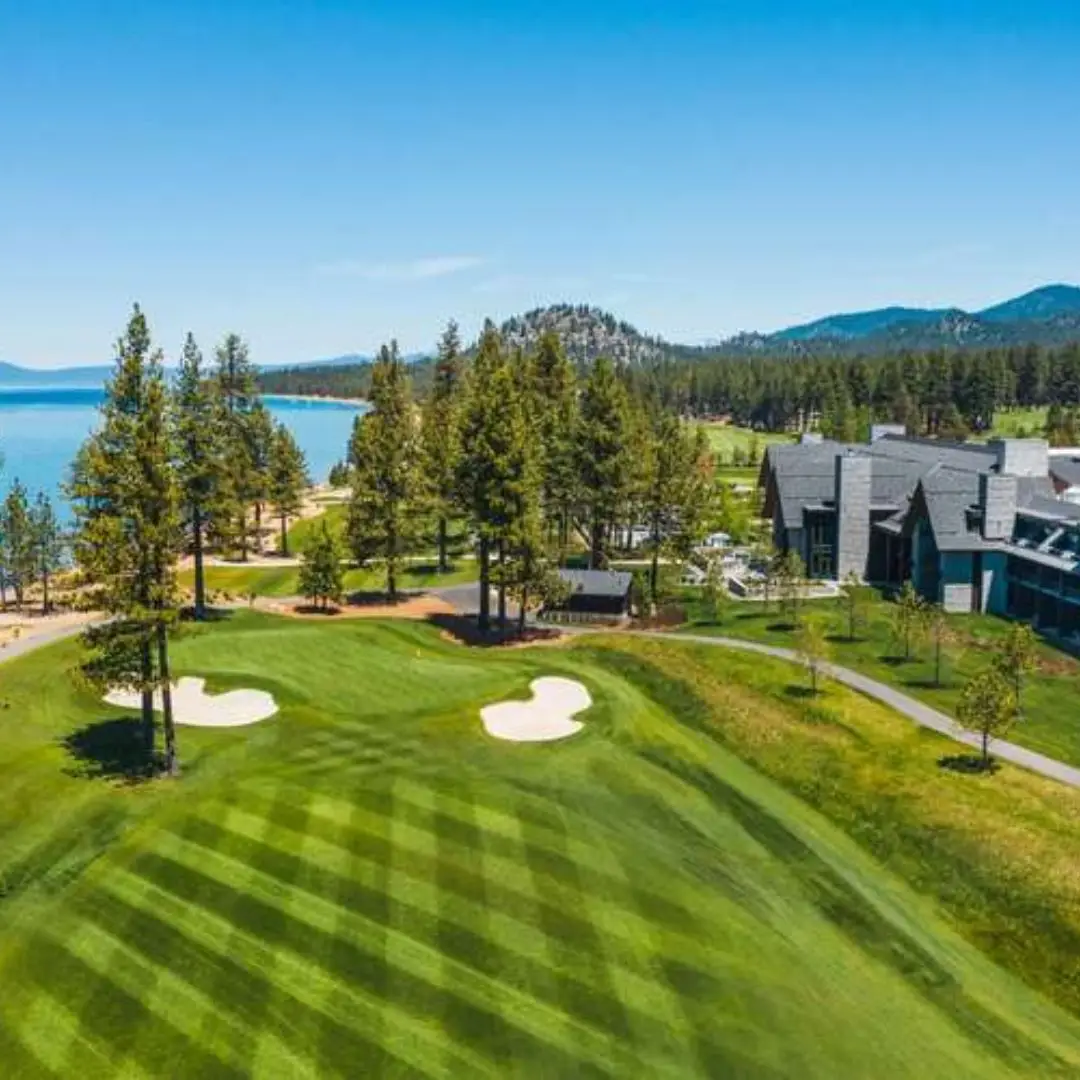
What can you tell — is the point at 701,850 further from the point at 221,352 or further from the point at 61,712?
the point at 221,352

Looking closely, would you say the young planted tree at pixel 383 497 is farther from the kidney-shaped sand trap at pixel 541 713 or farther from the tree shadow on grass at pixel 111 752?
the tree shadow on grass at pixel 111 752

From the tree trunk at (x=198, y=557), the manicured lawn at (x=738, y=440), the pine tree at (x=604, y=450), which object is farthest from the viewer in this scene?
the manicured lawn at (x=738, y=440)

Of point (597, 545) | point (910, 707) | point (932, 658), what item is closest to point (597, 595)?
point (597, 545)

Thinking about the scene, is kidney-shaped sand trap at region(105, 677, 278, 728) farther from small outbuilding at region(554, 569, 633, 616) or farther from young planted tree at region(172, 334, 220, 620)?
small outbuilding at region(554, 569, 633, 616)

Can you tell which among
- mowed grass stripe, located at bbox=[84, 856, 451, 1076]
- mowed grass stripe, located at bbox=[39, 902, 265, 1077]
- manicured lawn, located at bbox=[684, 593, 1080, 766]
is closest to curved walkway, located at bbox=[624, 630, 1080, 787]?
manicured lawn, located at bbox=[684, 593, 1080, 766]

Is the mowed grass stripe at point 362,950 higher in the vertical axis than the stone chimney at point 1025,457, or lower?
→ lower

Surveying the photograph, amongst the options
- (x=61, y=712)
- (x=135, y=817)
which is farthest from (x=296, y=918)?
(x=61, y=712)

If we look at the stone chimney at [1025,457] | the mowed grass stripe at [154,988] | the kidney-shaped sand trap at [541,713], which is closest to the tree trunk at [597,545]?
the kidney-shaped sand trap at [541,713]
